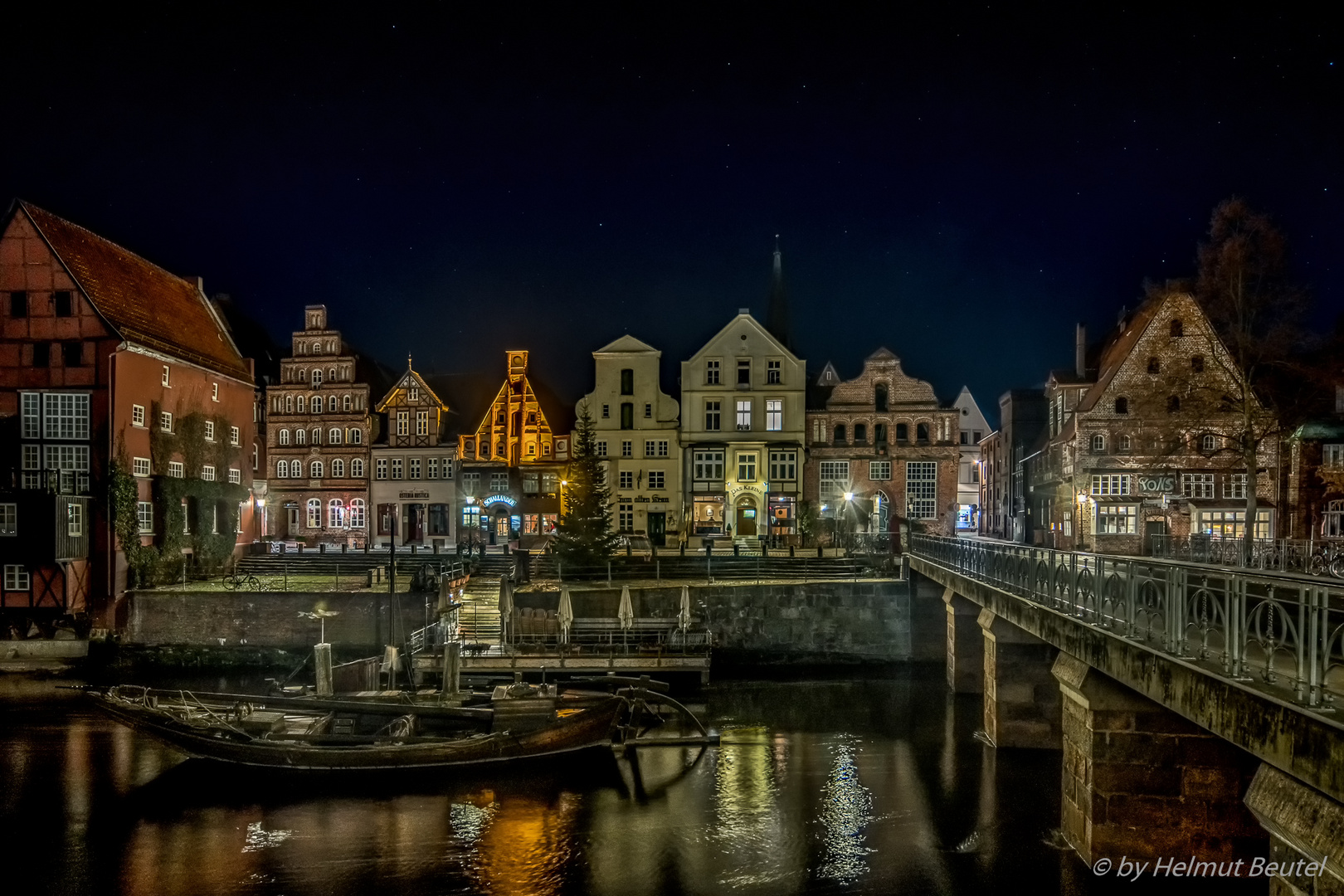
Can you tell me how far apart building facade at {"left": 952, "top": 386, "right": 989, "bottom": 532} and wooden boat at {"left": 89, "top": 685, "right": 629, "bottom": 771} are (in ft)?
189

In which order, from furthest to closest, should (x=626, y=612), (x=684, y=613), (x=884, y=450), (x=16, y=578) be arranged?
1. (x=884, y=450)
2. (x=16, y=578)
3. (x=684, y=613)
4. (x=626, y=612)

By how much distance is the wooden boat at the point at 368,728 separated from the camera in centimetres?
2184

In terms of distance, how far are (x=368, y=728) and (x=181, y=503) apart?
23026 millimetres

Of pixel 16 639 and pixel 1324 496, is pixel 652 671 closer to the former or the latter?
pixel 16 639

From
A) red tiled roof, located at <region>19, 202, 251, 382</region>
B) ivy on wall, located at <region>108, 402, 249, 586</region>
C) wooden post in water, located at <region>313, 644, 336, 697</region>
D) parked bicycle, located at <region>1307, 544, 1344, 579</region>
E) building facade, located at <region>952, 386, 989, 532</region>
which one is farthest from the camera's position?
building facade, located at <region>952, 386, 989, 532</region>

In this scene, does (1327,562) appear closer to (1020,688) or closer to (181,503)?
(1020,688)

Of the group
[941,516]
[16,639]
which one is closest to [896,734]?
[941,516]

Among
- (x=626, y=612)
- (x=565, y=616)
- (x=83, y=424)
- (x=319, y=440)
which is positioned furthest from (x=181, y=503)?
(x=626, y=612)

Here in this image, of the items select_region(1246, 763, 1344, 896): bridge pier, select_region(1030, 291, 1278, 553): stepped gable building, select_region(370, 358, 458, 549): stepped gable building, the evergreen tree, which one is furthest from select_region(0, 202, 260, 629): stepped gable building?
select_region(1030, 291, 1278, 553): stepped gable building

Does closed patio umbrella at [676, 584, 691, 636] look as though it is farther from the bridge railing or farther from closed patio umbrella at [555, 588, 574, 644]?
the bridge railing

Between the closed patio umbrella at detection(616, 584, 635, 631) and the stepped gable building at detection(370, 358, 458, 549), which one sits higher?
A: the stepped gable building at detection(370, 358, 458, 549)

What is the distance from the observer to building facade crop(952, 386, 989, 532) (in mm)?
76688

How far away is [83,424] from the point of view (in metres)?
38.4

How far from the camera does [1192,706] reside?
34.6ft
